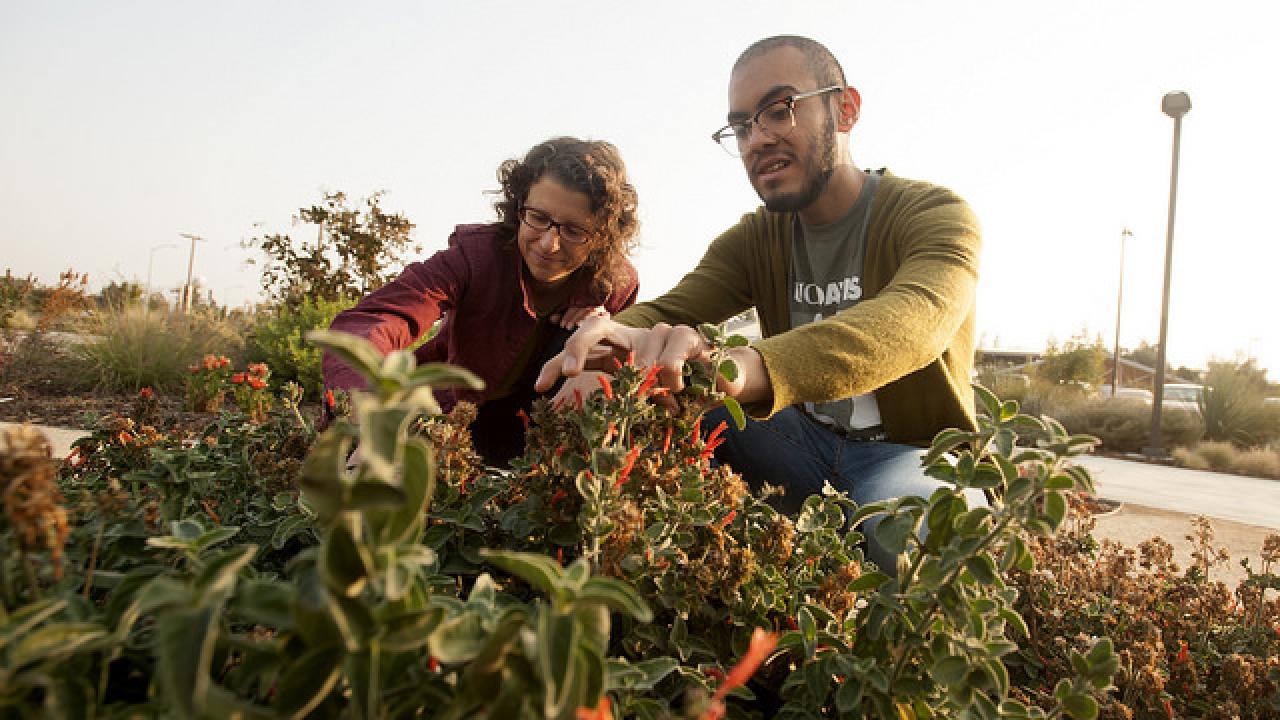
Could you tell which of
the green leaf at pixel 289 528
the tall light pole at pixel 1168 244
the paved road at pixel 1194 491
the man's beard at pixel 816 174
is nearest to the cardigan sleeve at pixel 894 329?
the man's beard at pixel 816 174

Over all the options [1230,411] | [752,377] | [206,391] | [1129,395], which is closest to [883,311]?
[752,377]

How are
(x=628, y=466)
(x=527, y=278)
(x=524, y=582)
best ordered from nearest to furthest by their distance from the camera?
(x=628, y=466), (x=524, y=582), (x=527, y=278)

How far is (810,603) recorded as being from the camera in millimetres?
1141

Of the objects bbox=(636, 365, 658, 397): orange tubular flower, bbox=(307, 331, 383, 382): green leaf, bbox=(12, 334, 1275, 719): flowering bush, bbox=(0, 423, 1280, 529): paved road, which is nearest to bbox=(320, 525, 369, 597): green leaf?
bbox=(12, 334, 1275, 719): flowering bush

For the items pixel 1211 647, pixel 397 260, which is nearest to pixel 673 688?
pixel 1211 647

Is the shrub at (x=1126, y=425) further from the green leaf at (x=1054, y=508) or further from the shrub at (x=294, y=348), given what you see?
the green leaf at (x=1054, y=508)

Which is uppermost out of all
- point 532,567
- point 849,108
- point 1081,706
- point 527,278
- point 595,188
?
point 849,108

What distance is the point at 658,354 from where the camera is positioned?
1.23 metres

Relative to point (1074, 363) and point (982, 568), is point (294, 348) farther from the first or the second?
point (1074, 363)

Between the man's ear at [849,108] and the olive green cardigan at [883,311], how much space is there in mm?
275

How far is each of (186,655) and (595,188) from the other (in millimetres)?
2959

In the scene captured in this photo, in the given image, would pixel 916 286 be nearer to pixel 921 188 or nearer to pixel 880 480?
pixel 880 480

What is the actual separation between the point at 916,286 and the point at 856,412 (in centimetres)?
112

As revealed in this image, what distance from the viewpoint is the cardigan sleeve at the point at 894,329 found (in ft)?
4.97
